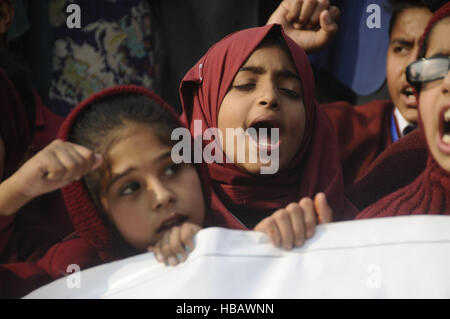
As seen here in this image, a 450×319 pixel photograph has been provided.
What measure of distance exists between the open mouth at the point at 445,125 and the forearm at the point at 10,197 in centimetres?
84

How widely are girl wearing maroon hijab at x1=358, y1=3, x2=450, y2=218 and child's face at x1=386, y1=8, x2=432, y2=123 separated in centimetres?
35

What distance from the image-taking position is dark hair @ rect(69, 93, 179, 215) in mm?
1137

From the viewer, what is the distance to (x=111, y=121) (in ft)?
3.80

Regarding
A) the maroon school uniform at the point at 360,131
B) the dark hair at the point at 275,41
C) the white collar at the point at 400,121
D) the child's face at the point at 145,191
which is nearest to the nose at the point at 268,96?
the dark hair at the point at 275,41

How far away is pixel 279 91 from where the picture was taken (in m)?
1.25

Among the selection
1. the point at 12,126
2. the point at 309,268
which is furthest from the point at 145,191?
the point at 12,126

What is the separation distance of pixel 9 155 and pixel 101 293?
0.54 m

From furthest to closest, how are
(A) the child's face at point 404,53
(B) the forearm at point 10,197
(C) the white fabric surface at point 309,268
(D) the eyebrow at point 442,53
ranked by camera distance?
(A) the child's face at point 404,53 → (D) the eyebrow at point 442,53 → (B) the forearm at point 10,197 → (C) the white fabric surface at point 309,268

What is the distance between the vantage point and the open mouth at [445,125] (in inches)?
42.8

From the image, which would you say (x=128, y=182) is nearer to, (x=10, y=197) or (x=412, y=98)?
(x=10, y=197)

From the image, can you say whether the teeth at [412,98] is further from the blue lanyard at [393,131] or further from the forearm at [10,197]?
the forearm at [10,197]

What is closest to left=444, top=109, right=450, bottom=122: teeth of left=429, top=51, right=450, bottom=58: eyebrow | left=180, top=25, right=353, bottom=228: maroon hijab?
left=429, top=51, right=450, bottom=58: eyebrow

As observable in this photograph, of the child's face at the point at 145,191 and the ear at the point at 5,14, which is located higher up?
the ear at the point at 5,14

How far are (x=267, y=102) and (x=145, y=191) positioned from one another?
0.34 meters
